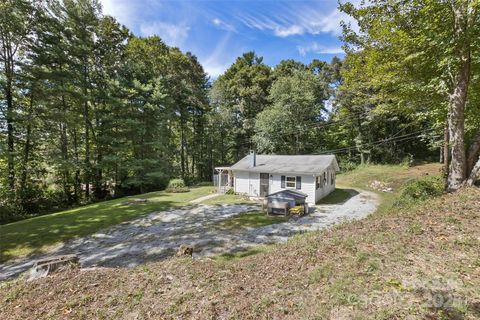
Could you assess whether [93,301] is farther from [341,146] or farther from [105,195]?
[341,146]

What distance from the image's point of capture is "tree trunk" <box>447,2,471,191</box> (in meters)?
6.62

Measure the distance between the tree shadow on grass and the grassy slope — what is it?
1143 centimetres

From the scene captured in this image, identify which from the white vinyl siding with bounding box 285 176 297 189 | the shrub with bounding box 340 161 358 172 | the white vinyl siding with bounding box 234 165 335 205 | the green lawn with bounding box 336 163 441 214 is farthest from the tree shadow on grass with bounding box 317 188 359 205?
the shrub with bounding box 340 161 358 172

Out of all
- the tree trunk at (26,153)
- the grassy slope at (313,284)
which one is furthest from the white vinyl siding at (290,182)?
the tree trunk at (26,153)

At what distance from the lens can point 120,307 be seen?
3854 millimetres

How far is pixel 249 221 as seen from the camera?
1223 cm

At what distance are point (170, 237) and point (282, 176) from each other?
10.1 m

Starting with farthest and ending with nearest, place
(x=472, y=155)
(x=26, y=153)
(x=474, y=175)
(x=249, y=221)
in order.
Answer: (x=26, y=153) → (x=249, y=221) → (x=472, y=155) → (x=474, y=175)

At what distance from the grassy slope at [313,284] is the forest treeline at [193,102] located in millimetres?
4732

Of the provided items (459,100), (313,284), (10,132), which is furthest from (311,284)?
(10,132)

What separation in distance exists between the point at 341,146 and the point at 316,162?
55.7 feet

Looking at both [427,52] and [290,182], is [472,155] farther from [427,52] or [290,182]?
[290,182]

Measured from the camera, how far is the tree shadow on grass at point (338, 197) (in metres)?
16.9

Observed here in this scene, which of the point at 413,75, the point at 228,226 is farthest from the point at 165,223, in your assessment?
the point at 413,75
